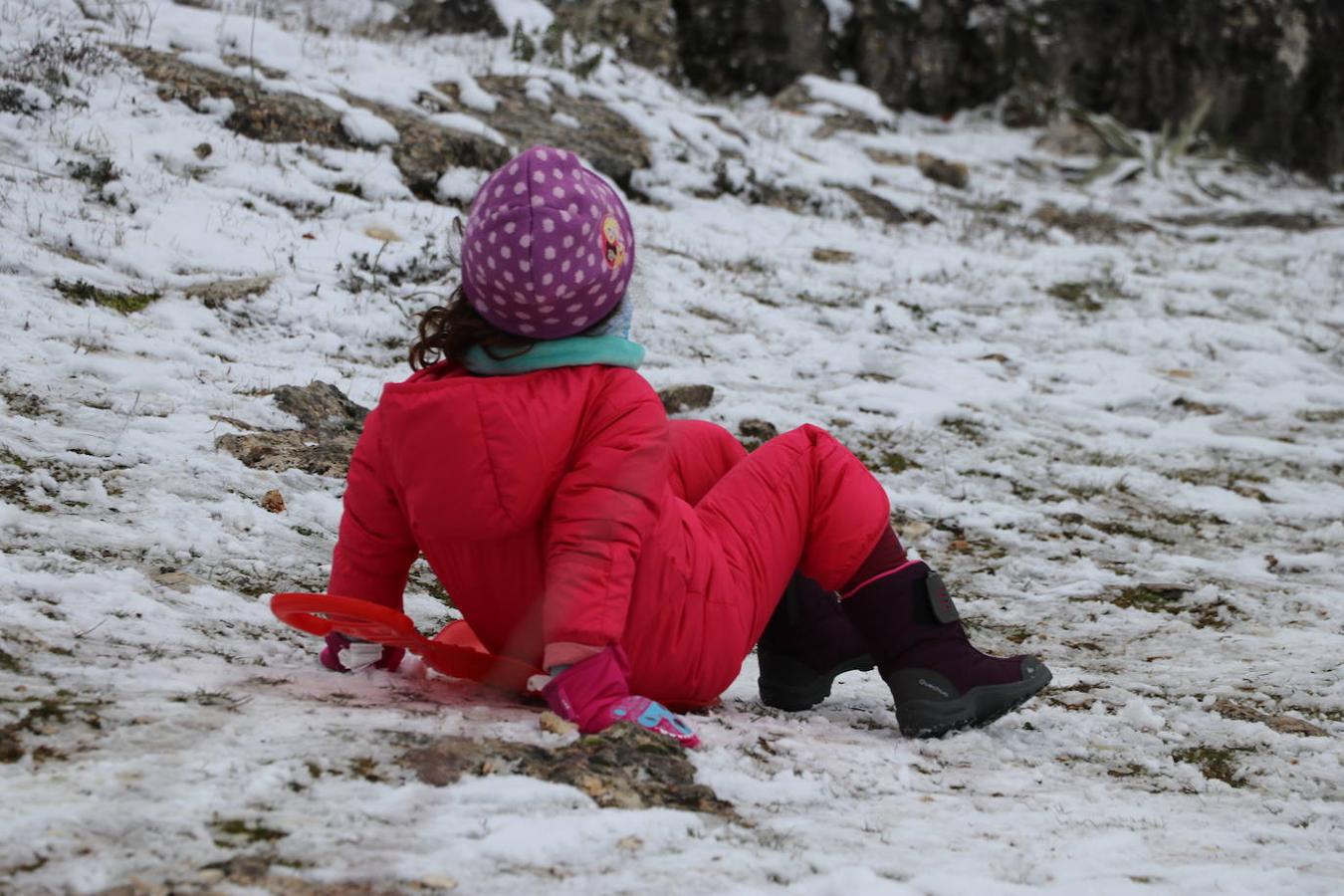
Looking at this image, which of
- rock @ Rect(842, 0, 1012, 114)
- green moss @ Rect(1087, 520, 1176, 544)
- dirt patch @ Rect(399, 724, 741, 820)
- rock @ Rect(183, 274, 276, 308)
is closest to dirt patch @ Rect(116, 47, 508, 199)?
rock @ Rect(183, 274, 276, 308)

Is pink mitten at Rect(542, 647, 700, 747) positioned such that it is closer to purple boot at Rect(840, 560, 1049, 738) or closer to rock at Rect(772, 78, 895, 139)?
purple boot at Rect(840, 560, 1049, 738)

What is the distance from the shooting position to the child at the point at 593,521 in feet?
7.46

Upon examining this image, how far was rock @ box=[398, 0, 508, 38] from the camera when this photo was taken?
12555 millimetres

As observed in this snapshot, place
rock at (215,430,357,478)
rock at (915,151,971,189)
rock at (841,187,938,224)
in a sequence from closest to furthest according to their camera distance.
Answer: rock at (215,430,357,478) < rock at (841,187,938,224) < rock at (915,151,971,189)

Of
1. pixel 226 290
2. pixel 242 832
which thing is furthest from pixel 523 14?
pixel 242 832

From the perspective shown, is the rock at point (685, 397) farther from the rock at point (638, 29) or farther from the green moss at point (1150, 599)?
the rock at point (638, 29)

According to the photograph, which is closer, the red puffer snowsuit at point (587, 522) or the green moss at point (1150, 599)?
the red puffer snowsuit at point (587, 522)

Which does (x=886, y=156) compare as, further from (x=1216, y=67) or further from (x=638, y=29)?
(x=1216, y=67)

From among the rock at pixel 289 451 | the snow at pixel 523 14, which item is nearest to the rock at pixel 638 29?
the snow at pixel 523 14

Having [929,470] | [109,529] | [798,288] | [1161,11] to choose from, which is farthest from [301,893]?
[1161,11]

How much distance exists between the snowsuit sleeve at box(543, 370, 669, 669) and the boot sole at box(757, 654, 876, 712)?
73 cm

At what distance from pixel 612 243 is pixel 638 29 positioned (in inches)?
545

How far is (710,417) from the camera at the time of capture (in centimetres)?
581

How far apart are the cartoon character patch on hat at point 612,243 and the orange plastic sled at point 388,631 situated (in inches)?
34.5
